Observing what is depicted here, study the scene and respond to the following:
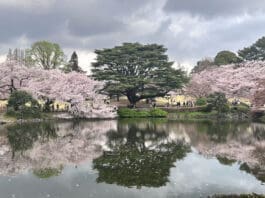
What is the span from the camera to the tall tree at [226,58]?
8300 cm

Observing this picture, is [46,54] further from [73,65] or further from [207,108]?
[207,108]

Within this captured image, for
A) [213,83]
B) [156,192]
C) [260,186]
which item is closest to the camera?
[156,192]

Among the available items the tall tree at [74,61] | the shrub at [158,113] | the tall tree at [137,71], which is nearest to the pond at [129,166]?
the shrub at [158,113]

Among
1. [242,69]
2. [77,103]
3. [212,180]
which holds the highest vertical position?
[242,69]

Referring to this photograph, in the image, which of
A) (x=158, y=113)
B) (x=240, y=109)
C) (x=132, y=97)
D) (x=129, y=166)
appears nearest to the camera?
(x=129, y=166)

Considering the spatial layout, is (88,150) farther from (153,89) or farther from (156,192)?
(153,89)

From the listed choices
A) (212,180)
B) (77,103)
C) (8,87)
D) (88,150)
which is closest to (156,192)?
(212,180)

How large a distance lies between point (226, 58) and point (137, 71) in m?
31.2

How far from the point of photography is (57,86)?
51625 mm

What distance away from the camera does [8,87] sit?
54.1 meters

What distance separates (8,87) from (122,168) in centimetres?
4152

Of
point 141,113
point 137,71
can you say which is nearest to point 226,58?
point 137,71

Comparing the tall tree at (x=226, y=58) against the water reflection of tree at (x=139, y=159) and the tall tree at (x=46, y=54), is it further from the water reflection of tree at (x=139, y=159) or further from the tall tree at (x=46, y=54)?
the water reflection of tree at (x=139, y=159)

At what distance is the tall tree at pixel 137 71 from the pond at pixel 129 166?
29788 mm
